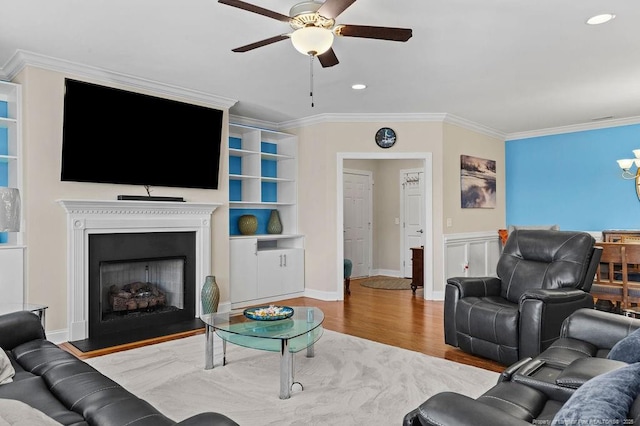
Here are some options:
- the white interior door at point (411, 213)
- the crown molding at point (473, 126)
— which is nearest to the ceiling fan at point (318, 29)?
the crown molding at point (473, 126)

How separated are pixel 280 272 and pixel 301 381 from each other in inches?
119

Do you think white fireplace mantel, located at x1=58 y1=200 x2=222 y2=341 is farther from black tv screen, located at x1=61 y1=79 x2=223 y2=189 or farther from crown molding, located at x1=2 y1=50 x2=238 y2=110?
crown molding, located at x1=2 y1=50 x2=238 y2=110

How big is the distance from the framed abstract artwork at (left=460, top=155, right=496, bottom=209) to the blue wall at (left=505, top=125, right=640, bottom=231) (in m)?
0.54

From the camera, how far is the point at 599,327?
236cm

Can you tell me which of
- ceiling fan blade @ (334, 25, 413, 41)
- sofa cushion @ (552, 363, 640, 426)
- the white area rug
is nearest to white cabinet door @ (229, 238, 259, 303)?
the white area rug

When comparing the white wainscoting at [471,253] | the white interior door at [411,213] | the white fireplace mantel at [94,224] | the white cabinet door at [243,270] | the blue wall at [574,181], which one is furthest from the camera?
the white interior door at [411,213]

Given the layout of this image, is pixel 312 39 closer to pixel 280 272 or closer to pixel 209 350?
pixel 209 350

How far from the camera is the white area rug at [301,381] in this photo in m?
2.60

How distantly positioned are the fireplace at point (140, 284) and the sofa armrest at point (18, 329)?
1.61m

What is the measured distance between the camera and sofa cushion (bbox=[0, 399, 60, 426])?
1.16 m

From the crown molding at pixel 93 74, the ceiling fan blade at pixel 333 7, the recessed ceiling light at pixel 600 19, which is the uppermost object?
the recessed ceiling light at pixel 600 19

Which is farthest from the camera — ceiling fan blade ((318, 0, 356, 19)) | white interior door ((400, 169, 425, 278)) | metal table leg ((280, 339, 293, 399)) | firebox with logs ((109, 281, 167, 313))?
white interior door ((400, 169, 425, 278))

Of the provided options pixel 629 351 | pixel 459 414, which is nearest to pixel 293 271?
pixel 629 351

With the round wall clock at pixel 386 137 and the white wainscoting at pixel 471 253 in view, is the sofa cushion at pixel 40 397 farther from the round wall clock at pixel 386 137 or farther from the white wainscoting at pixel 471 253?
the white wainscoting at pixel 471 253
